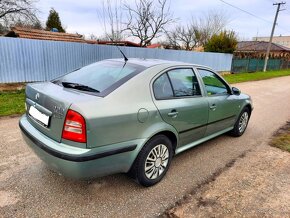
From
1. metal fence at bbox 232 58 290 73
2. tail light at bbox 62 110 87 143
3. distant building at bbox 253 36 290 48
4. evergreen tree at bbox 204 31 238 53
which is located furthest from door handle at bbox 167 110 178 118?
distant building at bbox 253 36 290 48

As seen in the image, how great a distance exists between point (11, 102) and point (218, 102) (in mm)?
5910

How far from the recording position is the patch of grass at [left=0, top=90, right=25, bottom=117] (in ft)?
19.4

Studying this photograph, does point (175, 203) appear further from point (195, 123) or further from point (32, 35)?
point (32, 35)

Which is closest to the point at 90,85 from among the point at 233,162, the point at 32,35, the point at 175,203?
the point at 175,203

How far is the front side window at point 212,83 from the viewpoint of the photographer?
380 cm

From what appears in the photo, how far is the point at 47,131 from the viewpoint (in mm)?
2535

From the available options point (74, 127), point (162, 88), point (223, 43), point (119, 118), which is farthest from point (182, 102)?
point (223, 43)

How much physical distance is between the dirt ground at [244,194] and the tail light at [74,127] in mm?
1229

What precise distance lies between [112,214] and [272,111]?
703 cm

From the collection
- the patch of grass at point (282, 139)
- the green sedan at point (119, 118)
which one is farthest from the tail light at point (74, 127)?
the patch of grass at point (282, 139)

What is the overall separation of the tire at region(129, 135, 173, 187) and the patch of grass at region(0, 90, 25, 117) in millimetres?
4427

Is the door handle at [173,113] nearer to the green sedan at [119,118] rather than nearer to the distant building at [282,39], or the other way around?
the green sedan at [119,118]

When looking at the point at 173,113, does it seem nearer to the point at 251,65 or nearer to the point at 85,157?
the point at 85,157

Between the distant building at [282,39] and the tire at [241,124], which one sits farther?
the distant building at [282,39]
